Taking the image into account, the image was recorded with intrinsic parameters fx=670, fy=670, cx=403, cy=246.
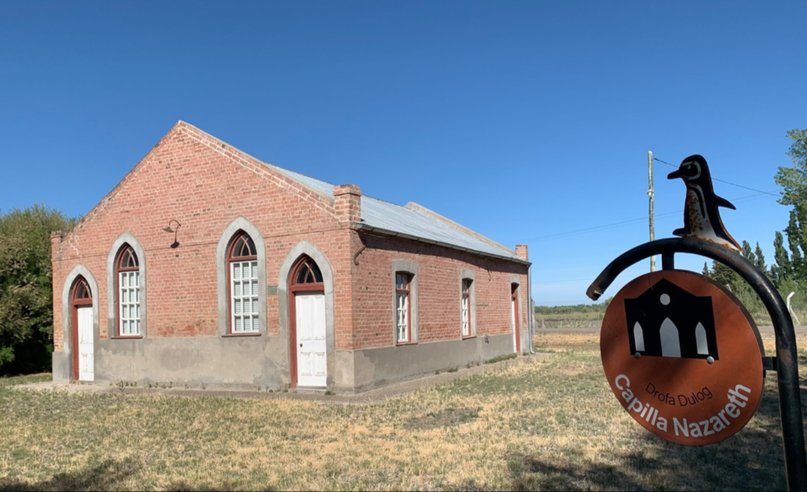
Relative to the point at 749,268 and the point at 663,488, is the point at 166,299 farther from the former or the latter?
the point at 749,268

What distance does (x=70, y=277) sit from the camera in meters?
18.4

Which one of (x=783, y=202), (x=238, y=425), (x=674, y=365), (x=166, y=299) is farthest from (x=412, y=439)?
(x=783, y=202)

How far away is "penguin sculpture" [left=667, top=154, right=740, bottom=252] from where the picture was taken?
14.1 feet

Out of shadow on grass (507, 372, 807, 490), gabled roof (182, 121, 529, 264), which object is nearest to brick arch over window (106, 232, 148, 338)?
gabled roof (182, 121, 529, 264)

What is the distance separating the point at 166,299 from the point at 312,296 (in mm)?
4234

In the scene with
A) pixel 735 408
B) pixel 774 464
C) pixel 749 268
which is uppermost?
pixel 749 268

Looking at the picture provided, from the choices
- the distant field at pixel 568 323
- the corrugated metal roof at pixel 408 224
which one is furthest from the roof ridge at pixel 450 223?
the distant field at pixel 568 323

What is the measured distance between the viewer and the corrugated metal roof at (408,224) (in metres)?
16.2

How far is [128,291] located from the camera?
1747cm

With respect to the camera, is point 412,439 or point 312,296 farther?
point 312,296

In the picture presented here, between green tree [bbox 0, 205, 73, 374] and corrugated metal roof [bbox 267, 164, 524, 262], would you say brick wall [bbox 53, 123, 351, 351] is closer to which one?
corrugated metal roof [bbox 267, 164, 524, 262]

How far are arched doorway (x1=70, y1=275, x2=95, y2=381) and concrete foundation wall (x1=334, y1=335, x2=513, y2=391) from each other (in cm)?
833

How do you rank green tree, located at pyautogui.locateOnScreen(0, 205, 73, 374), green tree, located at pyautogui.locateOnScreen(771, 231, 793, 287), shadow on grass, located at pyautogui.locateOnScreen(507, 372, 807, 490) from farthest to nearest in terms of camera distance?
green tree, located at pyautogui.locateOnScreen(771, 231, 793, 287)
green tree, located at pyautogui.locateOnScreen(0, 205, 73, 374)
shadow on grass, located at pyautogui.locateOnScreen(507, 372, 807, 490)

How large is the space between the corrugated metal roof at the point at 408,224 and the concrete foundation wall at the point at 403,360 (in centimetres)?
274
